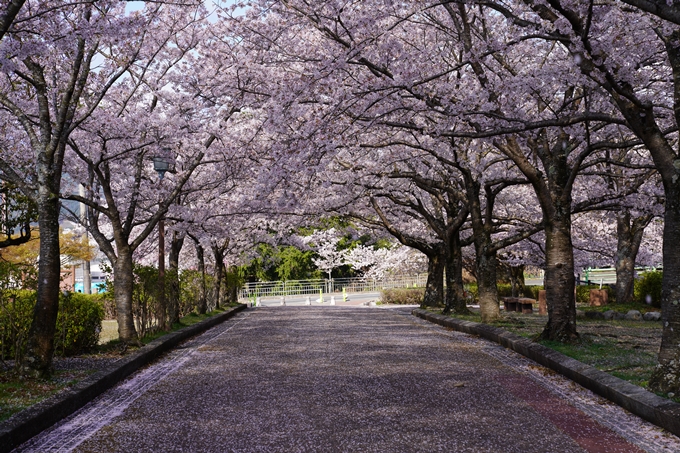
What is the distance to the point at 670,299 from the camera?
8297 millimetres

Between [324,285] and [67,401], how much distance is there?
5104 centimetres

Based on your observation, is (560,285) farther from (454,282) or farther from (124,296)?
(454,282)

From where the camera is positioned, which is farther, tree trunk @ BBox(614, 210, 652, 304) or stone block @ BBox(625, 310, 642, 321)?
tree trunk @ BBox(614, 210, 652, 304)

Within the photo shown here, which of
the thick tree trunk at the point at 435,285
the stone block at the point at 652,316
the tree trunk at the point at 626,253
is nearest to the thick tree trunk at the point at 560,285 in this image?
the stone block at the point at 652,316

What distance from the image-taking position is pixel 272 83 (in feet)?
55.8

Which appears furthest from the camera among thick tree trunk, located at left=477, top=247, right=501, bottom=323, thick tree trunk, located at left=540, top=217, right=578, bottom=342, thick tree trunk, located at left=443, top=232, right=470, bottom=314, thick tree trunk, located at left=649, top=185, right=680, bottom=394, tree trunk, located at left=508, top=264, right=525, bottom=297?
tree trunk, located at left=508, top=264, right=525, bottom=297

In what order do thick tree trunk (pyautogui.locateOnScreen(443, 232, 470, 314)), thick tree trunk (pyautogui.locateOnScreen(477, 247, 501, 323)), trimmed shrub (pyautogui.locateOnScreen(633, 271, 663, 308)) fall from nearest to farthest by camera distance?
thick tree trunk (pyautogui.locateOnScreen(477, 247, 501, 323))
thick tree trunk (pyautogui.locateOnScreen(443, 232, 470, 314))
trimmed shrub (pyautogui.locateOnScreen(633, 271, 663, 308))

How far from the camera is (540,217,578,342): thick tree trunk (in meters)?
13.4

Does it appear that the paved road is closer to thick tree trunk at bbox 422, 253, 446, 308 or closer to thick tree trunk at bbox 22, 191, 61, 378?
thick tree trunk at bbox 22, 191, 61, 378

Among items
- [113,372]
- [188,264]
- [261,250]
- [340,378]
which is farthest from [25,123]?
[261,250]

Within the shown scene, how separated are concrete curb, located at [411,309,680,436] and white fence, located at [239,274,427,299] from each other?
138 ft

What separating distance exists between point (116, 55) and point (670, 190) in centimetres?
1202

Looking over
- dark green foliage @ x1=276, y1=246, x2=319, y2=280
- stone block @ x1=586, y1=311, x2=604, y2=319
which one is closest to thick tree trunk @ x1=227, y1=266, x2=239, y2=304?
dark green foliage @ x1=276, y1=246, x2=319, y2=280

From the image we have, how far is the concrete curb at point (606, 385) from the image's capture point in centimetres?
685
